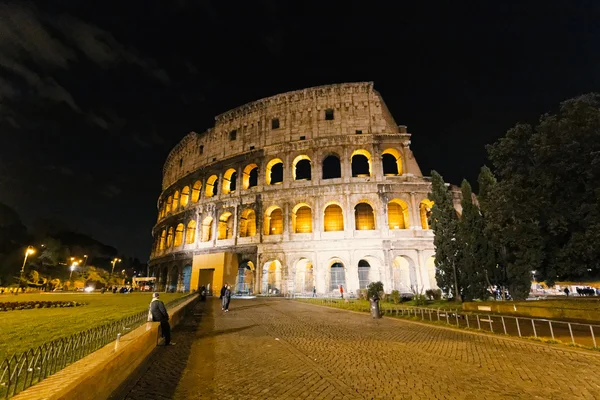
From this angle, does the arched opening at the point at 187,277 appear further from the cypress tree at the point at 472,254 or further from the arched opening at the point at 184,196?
the cypress tree at the point at 472,254

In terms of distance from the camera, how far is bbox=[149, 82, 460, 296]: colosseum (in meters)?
24.5

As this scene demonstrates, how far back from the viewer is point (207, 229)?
31500 mm

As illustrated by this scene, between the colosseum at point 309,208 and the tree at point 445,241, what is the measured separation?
168 inches

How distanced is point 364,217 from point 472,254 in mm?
11191

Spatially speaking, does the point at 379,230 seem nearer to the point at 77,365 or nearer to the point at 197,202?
the point at 197,202

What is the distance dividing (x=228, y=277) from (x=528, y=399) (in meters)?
24.5

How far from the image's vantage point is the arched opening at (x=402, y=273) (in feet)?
84.5

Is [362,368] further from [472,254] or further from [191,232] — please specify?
[191,232]

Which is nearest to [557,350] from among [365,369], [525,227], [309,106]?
[365,369]

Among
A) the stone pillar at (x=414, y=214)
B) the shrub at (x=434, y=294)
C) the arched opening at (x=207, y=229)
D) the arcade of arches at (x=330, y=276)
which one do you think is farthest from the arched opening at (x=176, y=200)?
the shrub at (x=434, y=294)

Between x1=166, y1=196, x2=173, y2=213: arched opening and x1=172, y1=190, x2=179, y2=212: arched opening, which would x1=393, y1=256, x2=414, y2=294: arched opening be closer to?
x1=172, y1=190, x2=179, y2=212: arched opening

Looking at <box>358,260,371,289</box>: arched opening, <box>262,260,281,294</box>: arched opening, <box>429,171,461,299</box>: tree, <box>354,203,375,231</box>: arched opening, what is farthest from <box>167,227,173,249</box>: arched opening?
<box>429,171,461,299</box>: tree

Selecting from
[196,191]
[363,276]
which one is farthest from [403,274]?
[196,191]

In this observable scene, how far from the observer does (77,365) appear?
3.29 meters
